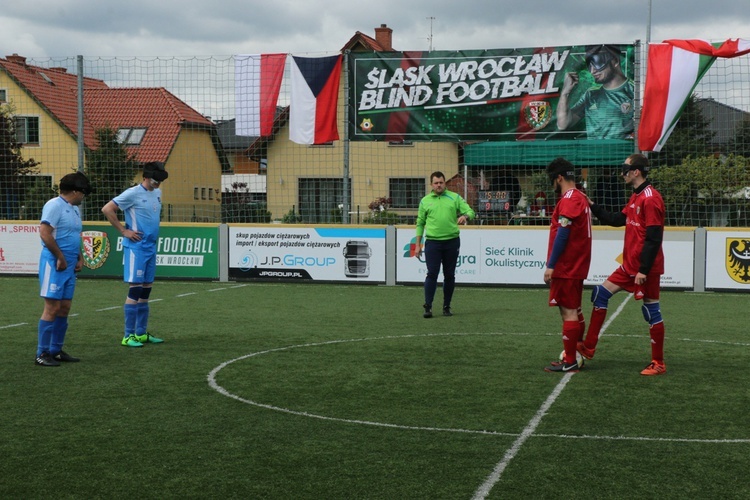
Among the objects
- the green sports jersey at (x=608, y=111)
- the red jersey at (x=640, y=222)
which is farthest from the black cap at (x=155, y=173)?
the green sports jersey at (x=608, y=111)

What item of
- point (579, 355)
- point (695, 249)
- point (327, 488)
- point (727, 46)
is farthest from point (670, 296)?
point (327, 488)

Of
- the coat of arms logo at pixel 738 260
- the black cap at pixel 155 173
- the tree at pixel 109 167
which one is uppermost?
the tree at pixel 109 167

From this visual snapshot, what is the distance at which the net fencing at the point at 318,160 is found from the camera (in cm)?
1794

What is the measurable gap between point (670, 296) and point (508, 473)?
467 inches

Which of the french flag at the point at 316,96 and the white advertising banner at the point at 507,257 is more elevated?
the french flag at the point at 316,96

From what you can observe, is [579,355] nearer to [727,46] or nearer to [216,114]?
[727,46]

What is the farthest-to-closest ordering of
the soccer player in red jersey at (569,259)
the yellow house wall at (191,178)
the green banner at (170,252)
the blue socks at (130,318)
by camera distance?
the yellow house wall at (191,178)
the green banner at (170,252)
the blue socks at (130,318)
the soccer player in red jersey at (569,259)

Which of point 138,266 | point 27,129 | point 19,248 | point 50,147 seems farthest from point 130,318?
point 27,129

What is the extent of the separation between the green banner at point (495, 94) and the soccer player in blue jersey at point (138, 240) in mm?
8723

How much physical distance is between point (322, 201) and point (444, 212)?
600cm

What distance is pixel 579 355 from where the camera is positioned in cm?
867

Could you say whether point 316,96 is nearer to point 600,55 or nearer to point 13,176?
point 600,55

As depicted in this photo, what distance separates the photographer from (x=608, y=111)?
17719 mm

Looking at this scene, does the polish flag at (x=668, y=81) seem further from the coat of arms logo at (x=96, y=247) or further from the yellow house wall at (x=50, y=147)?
the yellow house wall at (x=50, y=147)
